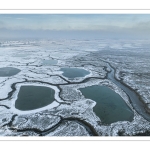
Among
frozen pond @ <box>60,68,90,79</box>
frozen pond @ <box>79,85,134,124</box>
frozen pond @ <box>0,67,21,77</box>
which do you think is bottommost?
frozen pond @ <box>79,85,134,124</box>

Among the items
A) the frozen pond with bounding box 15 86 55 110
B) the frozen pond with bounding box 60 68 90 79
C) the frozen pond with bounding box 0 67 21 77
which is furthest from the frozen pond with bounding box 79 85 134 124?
the frozen pond with bounding box 0 67 21 77

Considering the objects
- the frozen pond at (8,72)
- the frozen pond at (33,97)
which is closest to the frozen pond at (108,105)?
the frozen pond at (33,97)

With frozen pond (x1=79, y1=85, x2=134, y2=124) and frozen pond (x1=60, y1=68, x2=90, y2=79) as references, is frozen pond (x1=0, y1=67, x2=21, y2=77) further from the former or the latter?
frozen pond (x1=79, y1=85, x2=134, y2=124)

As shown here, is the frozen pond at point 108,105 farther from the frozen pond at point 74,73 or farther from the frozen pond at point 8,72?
the frozen pond at point 8,72

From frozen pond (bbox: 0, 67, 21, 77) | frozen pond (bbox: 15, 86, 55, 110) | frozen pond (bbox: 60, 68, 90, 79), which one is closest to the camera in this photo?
frozen pond (bbox: 15, 86, 55, 110)

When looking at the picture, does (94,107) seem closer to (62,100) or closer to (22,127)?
(62,100)
